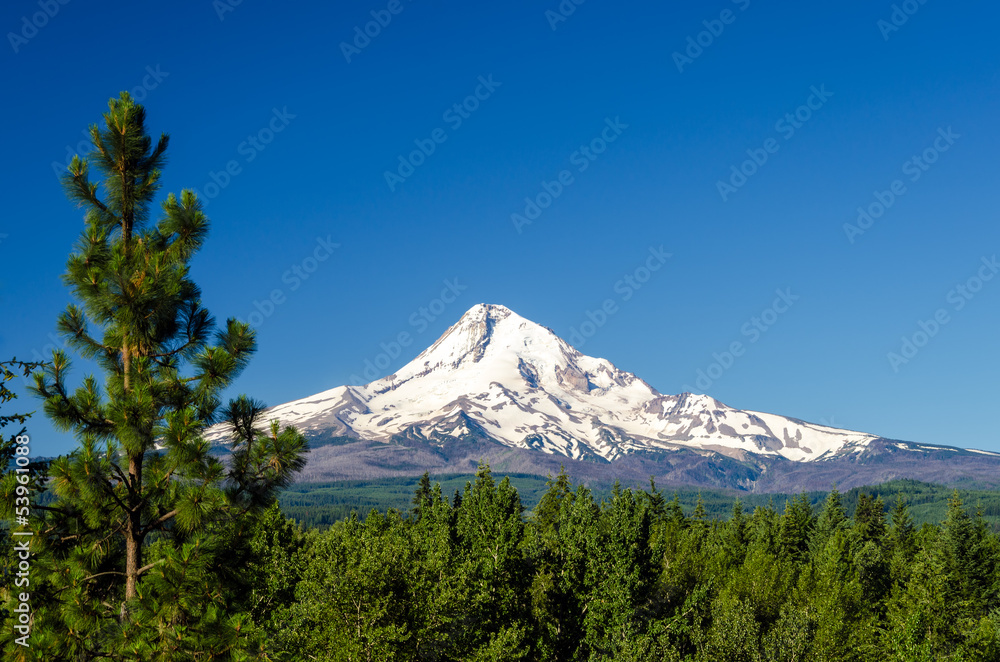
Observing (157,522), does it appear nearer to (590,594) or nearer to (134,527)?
(134,527)

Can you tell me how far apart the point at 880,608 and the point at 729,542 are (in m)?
23.4

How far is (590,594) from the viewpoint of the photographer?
44.5 m

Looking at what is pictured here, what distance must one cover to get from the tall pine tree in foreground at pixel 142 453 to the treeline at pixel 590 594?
6.93 feet

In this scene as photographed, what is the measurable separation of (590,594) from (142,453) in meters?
36.5

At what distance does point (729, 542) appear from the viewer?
287 ft

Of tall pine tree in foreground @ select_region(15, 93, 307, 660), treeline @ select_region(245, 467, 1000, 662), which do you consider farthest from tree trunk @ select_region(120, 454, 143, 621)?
treeline @ select_region(245, 467, 1000, 662)

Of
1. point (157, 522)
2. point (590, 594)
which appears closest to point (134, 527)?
point (157, 522)

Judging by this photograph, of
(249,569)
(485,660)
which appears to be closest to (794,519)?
(485,660)

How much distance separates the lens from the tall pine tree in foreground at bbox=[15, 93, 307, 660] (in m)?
12.0

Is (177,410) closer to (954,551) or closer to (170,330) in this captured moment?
(170,330)

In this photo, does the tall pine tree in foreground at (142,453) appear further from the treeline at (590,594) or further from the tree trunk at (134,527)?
the treeline at (590,594)

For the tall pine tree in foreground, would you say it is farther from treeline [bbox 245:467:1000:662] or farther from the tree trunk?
treeline [bbox 245:467:1000:662]

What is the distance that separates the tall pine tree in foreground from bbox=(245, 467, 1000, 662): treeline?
2.11 meters

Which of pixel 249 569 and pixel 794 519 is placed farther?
pixel 794 519
